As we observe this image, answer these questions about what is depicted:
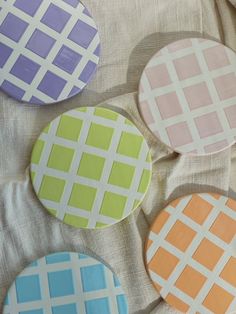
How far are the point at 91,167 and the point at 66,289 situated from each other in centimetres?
19

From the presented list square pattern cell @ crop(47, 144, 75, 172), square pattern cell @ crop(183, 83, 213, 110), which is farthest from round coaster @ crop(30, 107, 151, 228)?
square pattern cell @ crop(183, 83, 213, 110)

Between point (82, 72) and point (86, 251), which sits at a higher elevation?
point (82, 72)

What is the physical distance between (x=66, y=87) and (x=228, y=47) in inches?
11.5

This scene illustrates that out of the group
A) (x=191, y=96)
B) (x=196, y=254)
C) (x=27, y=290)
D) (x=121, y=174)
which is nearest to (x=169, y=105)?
(x=191, y=96)

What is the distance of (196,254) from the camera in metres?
0.89

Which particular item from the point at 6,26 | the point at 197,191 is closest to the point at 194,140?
the point at 197,191

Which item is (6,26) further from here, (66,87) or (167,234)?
(167,234)

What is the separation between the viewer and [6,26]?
0.92 m

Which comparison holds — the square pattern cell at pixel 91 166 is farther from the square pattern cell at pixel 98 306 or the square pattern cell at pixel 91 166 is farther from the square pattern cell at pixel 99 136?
the square pattern cell at pixel 98 306

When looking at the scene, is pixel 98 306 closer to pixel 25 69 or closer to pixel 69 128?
pixel 69 128

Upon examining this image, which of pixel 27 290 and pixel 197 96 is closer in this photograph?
pixel 27 290

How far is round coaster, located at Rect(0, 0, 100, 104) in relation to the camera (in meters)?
0.91

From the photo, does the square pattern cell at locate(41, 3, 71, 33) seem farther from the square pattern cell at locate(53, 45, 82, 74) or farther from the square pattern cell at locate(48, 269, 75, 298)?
the square pattern cell at locate(48, 269, 75, 298)

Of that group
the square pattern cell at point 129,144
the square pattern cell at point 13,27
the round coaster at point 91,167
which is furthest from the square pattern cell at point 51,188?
the square pattern cell at point 13,27
